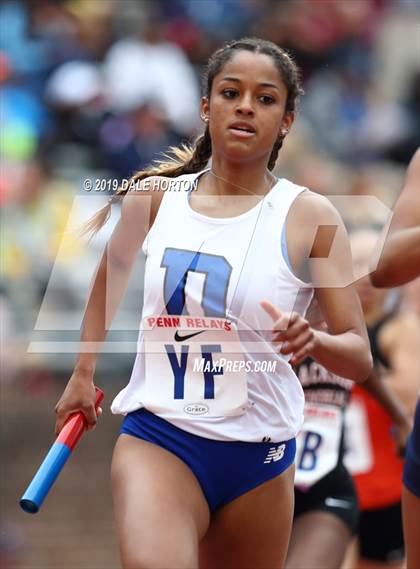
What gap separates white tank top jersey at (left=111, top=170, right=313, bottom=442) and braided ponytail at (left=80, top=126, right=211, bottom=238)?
0.84ft

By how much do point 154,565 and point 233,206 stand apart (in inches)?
40.1

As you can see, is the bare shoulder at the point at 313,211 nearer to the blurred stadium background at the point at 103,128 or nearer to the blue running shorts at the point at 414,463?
the blue running shorts at the point at 414,463

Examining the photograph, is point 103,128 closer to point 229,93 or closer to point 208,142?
point 208,142

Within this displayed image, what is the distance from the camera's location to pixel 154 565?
3203mm

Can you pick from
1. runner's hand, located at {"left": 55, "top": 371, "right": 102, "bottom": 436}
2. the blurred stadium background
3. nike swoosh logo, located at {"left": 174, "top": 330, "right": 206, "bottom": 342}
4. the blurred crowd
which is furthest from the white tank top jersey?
the blurred crowd

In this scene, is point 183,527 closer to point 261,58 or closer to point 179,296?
point 179,296

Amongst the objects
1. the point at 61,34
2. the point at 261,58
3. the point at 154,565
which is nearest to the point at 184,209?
the point at 261,58

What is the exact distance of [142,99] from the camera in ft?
27.4

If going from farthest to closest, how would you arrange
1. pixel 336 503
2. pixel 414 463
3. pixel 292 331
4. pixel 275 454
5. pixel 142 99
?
pixel 142 99
pixel 336 503
pixel 414 463
pixel 275 454
pixel 292 331

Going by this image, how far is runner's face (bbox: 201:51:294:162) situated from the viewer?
3.56 meters

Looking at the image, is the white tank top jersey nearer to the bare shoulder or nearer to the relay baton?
the bare shoulder

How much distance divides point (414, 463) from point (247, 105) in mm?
1236

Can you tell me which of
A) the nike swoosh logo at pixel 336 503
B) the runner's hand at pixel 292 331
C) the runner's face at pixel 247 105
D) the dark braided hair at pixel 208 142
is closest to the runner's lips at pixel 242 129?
the runner's face at pixel 247 105

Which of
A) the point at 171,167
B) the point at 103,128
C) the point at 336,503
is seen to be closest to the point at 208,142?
the point at 171,167
